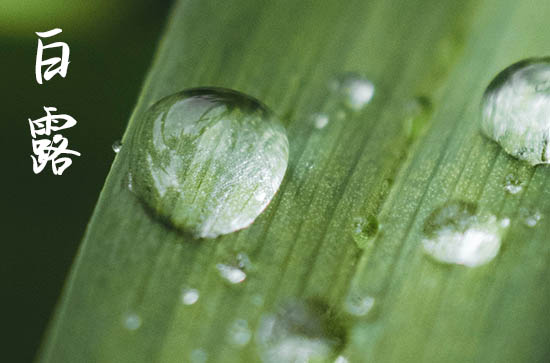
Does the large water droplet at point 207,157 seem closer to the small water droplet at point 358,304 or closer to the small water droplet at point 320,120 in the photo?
the small water droplet at point 320,120

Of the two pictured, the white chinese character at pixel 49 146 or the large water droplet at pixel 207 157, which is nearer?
the large water droplet at pixel 207 157

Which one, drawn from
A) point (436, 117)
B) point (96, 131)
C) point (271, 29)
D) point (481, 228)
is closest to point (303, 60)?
point (271, 29)

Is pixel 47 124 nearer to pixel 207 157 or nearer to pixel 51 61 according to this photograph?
pixel 51 61

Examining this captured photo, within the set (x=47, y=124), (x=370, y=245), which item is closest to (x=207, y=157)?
(x=370, y=245)

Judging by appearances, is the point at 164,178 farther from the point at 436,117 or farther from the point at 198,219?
the point at 436,117

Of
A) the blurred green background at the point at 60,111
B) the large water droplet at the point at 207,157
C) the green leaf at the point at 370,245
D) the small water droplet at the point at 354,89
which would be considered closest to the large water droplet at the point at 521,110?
the green leaf at the point at 370,245

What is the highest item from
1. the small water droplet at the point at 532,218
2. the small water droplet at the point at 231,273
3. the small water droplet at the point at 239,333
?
the small water droplet at the point at 532,218

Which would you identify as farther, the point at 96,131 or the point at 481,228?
the point at 96,131
